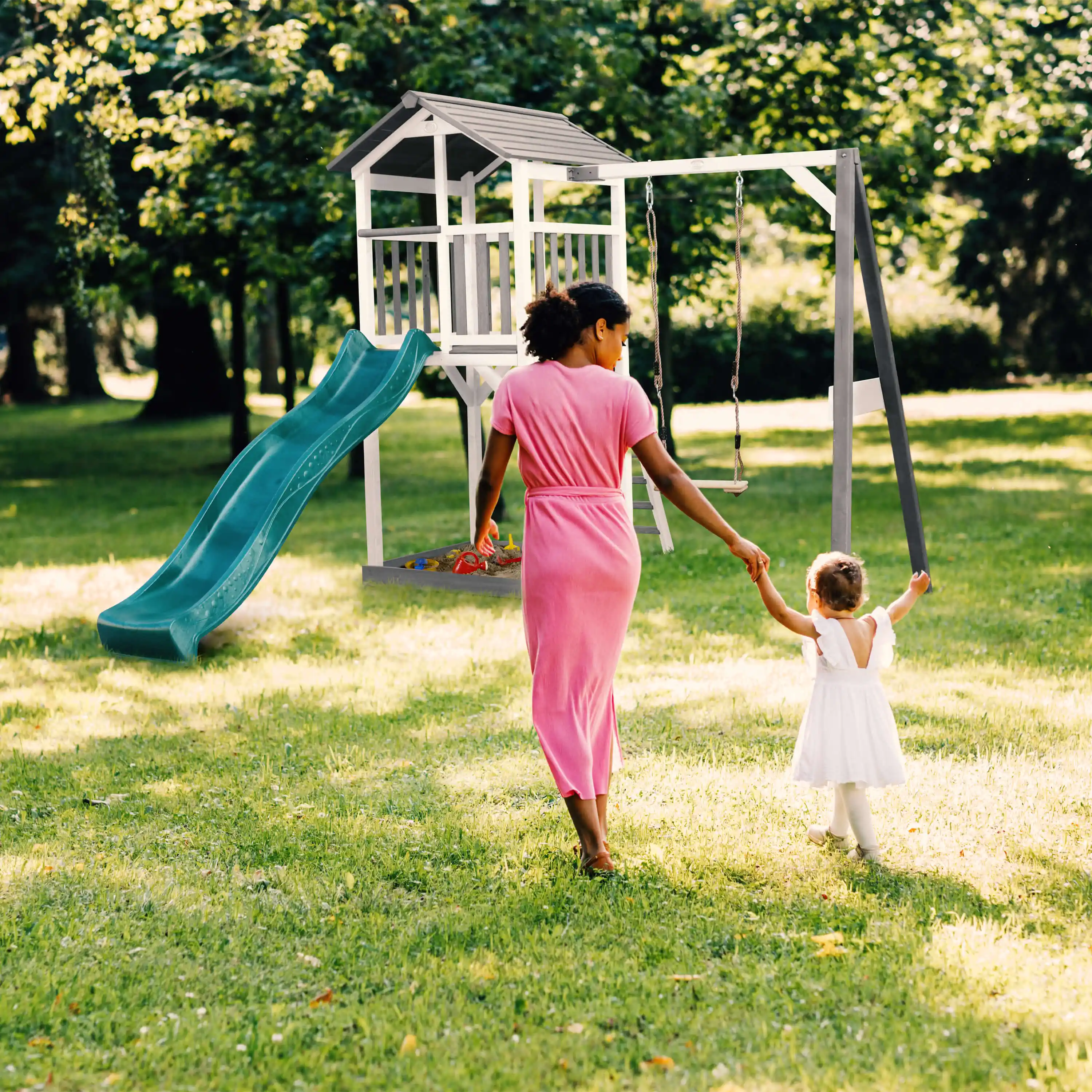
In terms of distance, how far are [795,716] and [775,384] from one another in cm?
2712

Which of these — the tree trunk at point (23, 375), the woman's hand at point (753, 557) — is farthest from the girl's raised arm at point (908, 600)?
the tree trunk at point (23, 375)

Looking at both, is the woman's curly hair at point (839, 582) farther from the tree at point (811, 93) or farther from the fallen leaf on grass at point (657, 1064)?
the tree at point (811, 93)

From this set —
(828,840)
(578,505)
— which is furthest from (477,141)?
(828,840)

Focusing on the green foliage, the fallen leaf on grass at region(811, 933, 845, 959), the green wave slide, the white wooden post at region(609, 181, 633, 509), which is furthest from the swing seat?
the green foliage

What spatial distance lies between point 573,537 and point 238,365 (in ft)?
45.6

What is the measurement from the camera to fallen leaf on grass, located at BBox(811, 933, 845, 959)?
4.15 m

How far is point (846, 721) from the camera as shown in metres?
4.79

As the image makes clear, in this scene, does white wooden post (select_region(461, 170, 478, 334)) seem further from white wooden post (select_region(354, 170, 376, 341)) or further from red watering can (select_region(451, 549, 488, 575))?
red watering can (select_region(451, 549, 488, 575))

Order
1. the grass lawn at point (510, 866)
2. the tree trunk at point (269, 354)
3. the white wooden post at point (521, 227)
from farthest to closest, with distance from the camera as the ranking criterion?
the tree trunk at point (269, 354) < the white wooden post at point (521, 227) < the grass lawn at point (510, 866)

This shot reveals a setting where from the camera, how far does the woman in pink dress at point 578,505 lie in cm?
471

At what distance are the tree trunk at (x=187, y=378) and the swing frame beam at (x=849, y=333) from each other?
2339 centimetres

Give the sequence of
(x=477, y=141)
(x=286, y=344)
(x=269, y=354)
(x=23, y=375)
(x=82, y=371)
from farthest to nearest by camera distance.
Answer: (x=23, y=375) → (x=82, y=371) → (x=269, y=354) → (x=286, y=344) → (x=477, y=141)

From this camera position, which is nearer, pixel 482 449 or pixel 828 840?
pixel 828 840

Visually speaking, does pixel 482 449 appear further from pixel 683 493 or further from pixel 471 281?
pixel 683 493
